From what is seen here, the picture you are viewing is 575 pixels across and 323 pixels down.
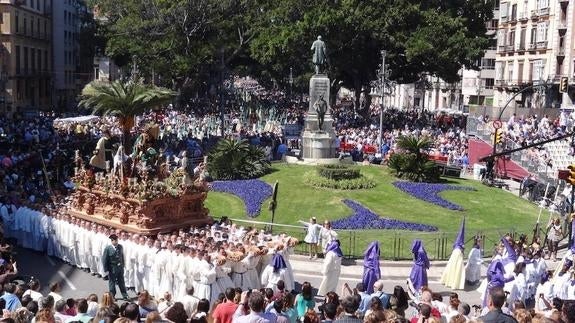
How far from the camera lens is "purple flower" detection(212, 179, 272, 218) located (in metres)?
27.4

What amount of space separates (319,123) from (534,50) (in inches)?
1238

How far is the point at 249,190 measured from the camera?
97.6ft

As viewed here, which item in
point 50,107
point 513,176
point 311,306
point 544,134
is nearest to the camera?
point 311,306

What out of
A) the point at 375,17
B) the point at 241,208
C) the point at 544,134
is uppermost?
the point at 375,17

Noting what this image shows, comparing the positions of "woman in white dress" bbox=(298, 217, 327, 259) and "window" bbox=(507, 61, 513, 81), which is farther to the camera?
"window" bbox=(507, 61, 513, 81)

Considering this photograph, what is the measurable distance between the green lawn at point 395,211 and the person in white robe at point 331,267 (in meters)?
3.62

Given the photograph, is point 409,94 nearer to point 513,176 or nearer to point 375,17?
point 375,17

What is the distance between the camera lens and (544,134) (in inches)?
1628

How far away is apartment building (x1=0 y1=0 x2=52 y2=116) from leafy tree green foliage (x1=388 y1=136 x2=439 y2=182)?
4178cm

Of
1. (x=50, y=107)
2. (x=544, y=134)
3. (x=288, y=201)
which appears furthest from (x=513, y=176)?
(x=50, y=107)

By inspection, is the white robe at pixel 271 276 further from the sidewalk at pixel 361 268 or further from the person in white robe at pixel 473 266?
the person in white robe at pixel 473 266

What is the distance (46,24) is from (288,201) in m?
58.9

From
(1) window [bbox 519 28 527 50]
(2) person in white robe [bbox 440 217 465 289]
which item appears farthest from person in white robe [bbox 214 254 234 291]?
(1) window [bbox 519 28 527 50]

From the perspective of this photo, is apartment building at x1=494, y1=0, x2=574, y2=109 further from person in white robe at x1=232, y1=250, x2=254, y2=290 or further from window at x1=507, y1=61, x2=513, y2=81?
person in white robe at x1=232, y1=250, x2=254, y2=290
